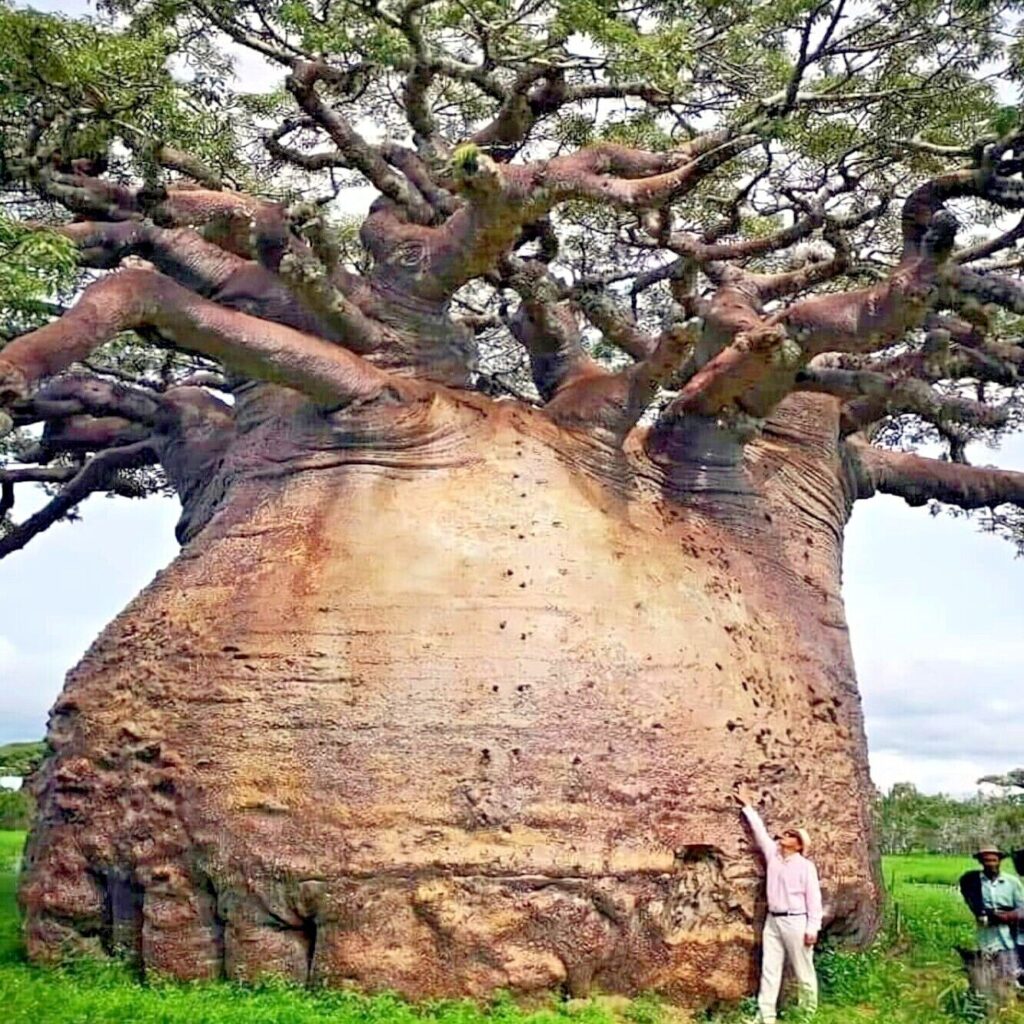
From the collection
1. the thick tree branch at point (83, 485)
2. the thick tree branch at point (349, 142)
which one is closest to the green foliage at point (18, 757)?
the thick tree branch at point (83, 485)

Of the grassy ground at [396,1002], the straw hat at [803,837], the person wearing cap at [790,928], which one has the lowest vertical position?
the grassy ground at [396,1002]

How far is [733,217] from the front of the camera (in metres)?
9.42

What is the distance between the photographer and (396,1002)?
612 centimetres

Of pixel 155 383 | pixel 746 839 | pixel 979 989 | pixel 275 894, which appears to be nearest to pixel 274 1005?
pixel 275 894

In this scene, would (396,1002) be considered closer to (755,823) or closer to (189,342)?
(755,823)

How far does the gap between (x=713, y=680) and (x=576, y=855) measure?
1.35 m

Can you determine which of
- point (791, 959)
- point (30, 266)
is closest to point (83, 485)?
point (30, 266)

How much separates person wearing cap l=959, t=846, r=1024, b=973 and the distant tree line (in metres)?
14.6

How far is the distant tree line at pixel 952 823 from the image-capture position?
21.9 meters

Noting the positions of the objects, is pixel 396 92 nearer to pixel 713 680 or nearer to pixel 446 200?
pixel 446 200

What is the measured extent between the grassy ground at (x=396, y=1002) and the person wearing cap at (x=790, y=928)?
0.45ft

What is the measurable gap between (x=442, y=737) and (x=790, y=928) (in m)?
1.97

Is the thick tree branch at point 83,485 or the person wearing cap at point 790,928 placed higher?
the thick tree branch at point 83,485

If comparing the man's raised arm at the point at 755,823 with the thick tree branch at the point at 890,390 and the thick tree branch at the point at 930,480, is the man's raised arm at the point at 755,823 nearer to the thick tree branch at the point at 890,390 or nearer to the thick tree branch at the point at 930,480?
the thick tree branch at the point at 890,390
